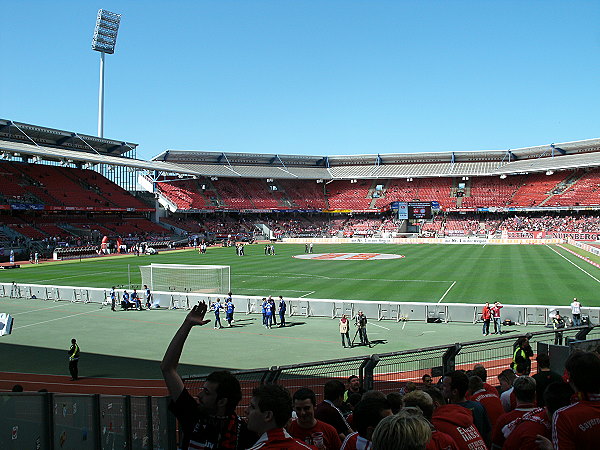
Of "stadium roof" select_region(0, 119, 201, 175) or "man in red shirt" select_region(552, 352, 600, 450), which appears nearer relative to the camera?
"man in red shirt" select_region(552, 352, 600, 450)

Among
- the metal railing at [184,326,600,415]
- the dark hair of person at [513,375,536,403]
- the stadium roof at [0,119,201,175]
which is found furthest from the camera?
the stadium roof at [0,119,201,175]

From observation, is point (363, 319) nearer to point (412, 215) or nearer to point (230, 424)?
point (230, 424)

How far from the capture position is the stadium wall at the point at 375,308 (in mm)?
21047

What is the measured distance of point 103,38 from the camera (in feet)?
277

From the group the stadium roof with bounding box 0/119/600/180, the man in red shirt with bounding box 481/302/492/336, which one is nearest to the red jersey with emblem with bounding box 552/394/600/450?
the man in red shirt with bounding box 481/302/492/336

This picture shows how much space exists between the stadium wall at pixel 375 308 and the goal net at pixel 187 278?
1990 mm

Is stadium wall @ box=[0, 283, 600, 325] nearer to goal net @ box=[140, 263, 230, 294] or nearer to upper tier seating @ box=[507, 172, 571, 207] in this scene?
goal net @ box=[140, 263, 230, 294]

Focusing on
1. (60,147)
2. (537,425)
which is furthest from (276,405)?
(60,147)

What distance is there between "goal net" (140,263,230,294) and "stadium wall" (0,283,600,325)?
1.99 metres

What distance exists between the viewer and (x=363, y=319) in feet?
60.7

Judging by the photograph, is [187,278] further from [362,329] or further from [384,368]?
[384,368]

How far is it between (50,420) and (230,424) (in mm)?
4755

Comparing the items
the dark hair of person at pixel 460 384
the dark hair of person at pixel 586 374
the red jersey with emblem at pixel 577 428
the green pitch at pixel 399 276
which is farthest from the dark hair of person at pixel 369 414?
the green pitch at pixel 399 276

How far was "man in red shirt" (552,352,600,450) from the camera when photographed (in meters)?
3.54
